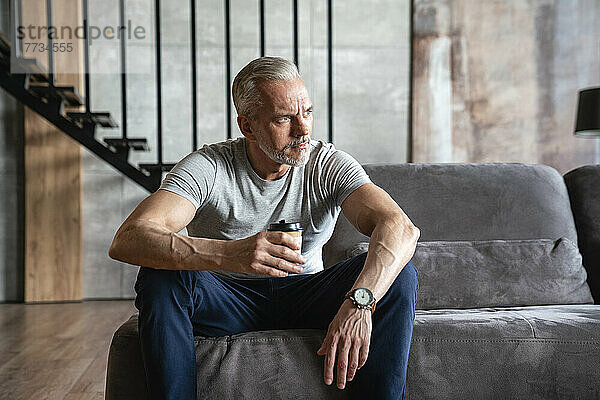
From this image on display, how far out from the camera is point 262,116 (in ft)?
6.42

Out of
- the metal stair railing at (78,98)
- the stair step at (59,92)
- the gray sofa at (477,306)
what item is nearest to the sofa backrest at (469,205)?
the gray sofa at (477,306)

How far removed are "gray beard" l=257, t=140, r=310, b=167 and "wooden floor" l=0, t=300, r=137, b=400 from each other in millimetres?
1199

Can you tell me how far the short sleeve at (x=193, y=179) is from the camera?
1847 millimetres

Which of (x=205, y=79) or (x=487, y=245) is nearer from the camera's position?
(x=487, y=245)

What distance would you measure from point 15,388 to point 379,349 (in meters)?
1.64

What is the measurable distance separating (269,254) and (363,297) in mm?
245

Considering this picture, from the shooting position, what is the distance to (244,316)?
1.83 metres

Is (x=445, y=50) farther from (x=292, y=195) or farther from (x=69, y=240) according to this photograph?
(x=292, y=195)

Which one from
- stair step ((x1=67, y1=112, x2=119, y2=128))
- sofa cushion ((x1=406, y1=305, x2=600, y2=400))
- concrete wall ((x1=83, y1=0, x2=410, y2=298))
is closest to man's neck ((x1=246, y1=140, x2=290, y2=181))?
sofa cushion ((x1=406, y1=305, x2=600, y2=400))

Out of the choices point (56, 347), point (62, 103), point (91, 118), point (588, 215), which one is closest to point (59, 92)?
point (62, 103)

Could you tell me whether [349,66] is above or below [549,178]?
above

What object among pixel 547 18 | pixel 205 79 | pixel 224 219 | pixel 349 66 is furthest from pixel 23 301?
pixel 547 18

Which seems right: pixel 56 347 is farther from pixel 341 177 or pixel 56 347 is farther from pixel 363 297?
pixel 363 297

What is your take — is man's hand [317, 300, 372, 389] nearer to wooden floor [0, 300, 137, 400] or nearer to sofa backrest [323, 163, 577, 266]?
sofa backrest [323, 163, 577, 266]
